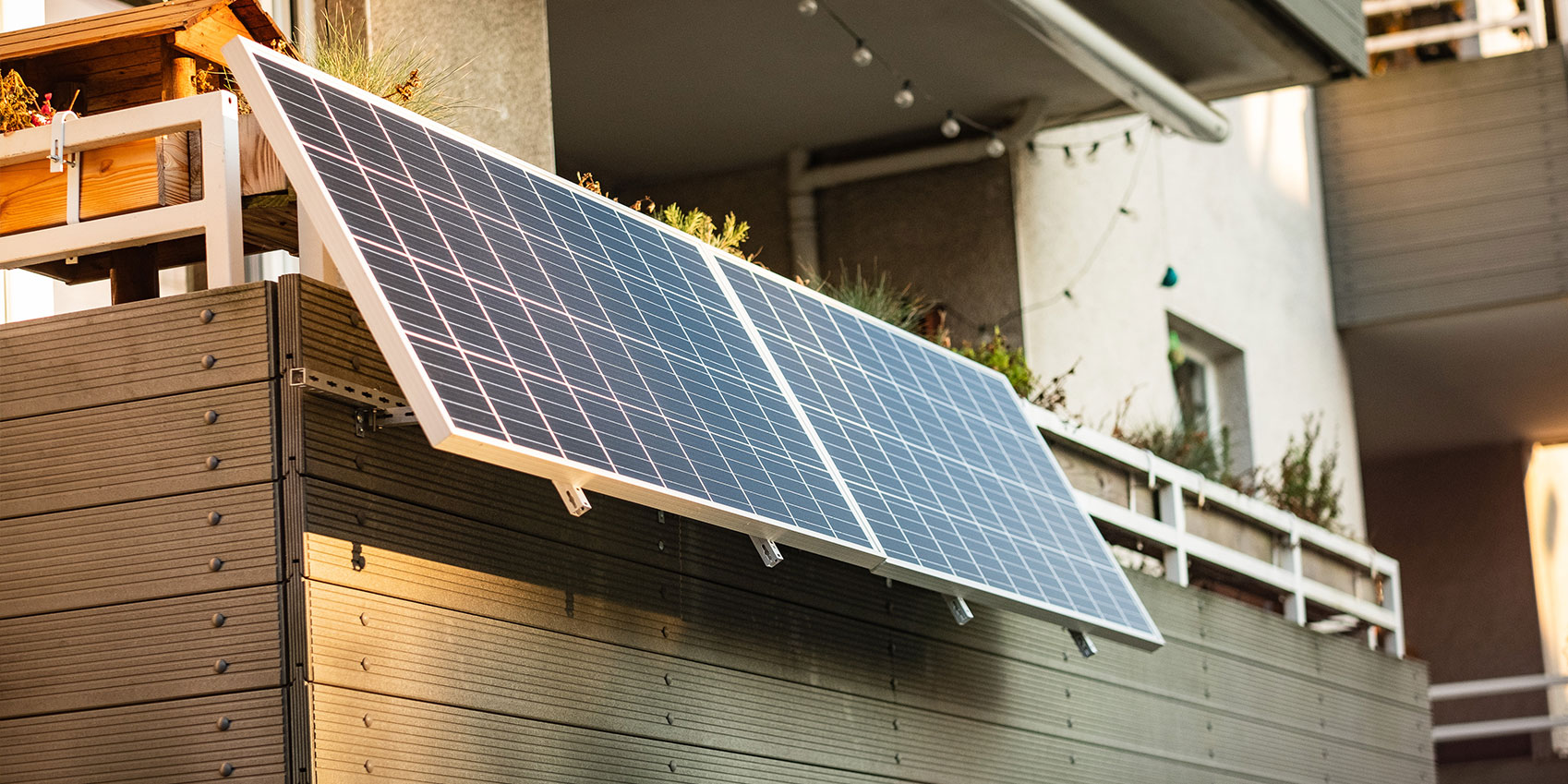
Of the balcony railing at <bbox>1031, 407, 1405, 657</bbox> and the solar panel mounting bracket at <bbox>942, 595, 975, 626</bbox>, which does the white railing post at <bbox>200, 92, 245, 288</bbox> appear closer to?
the solar panel mounting bracket at <bbox>942, 595, 975, 626</bbox>

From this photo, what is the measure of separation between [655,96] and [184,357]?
7.44 metres

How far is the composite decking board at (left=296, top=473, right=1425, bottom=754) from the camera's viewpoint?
4.52 m

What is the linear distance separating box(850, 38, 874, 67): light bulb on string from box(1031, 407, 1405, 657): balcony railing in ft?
8.81

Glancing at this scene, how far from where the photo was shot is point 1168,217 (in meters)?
14.4

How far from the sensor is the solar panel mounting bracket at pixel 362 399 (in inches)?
171

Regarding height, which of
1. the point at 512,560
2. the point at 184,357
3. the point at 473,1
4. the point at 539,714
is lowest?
the point at 539,714

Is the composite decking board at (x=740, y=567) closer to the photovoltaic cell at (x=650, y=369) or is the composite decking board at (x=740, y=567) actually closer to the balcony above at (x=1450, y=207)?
the photovoltaic cell at (x=650, y=369)

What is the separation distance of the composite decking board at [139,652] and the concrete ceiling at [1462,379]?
50.0ft

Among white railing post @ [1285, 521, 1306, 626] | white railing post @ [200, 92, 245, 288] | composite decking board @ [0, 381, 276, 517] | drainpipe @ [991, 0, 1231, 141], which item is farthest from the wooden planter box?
white railing post @ [1285, 521, 1306, 626]

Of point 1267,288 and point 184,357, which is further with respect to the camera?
point 1267,288

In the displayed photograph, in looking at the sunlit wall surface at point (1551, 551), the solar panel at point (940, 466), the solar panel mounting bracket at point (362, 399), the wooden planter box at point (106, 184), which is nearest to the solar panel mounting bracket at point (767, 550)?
the solar panel at point (940, 466)

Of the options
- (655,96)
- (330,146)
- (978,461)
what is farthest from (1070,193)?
(330,146)

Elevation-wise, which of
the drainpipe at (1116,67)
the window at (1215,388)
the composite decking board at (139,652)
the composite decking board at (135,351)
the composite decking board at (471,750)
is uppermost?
the drainpipe at (1116,67)

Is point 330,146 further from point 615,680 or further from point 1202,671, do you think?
point 1202,671
